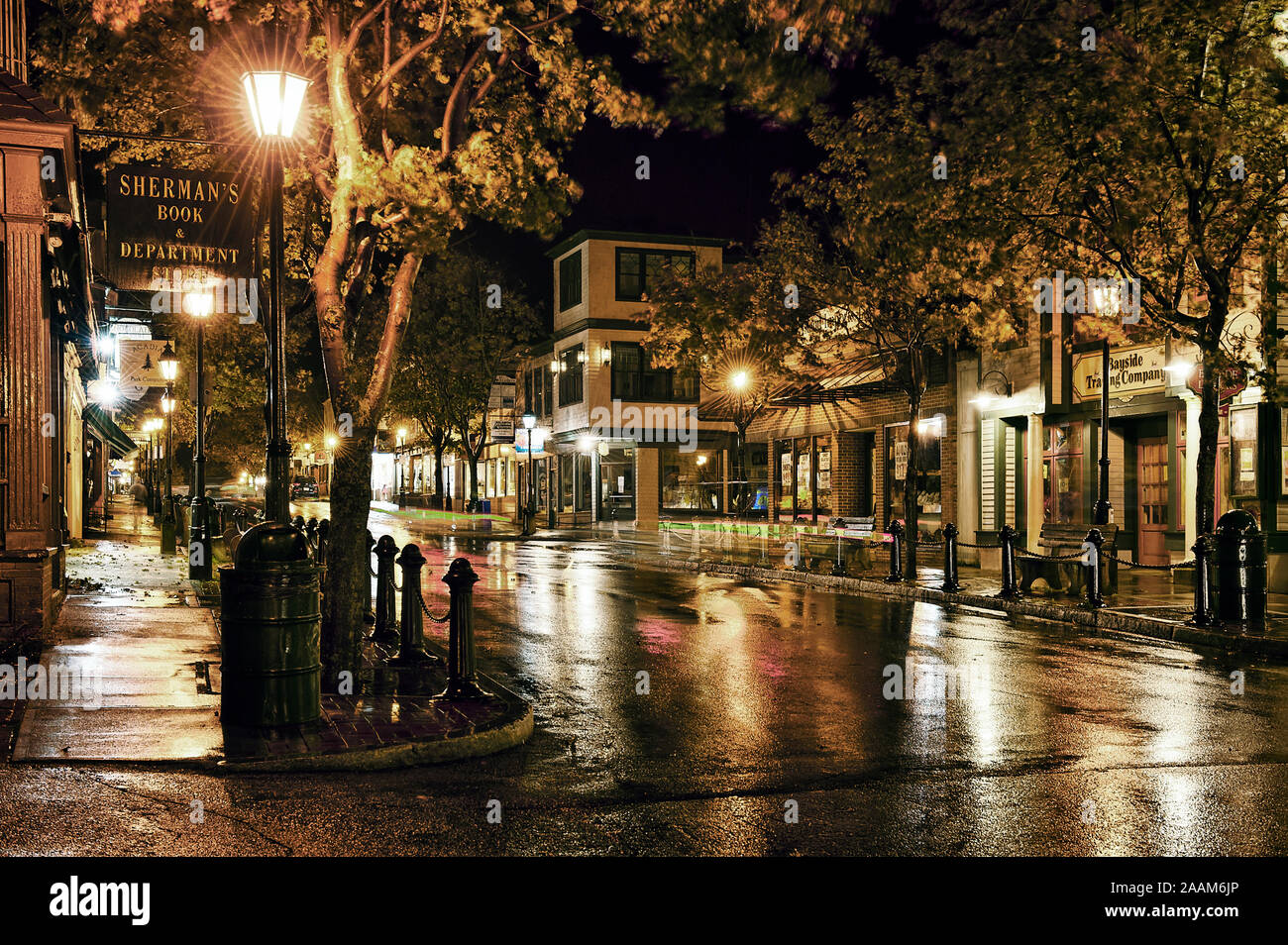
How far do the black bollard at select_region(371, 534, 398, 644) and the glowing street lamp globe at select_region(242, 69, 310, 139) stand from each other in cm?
485

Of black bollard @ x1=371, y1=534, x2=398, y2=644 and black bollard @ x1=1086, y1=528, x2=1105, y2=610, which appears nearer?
black bollard @ x1=371, y1=534, x2=398, y2=644

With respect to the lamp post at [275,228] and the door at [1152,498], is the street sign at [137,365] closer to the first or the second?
the door at [1152,498]

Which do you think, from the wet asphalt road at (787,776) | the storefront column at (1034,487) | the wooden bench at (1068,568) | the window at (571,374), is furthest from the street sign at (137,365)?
the wet asphalt road at (787,776)

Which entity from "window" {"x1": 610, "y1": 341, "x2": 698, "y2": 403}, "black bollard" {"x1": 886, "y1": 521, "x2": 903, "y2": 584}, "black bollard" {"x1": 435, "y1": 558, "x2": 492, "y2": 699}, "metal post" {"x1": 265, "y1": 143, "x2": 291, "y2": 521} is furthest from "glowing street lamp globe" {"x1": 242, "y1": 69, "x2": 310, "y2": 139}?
"window" {"x1": 610, "y1": 341, "x2": 698, "y2": 403}

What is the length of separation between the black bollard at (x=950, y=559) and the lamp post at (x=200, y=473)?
40.2 feet

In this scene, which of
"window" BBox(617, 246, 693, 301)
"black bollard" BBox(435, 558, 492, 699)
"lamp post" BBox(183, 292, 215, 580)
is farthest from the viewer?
"window" BBox(617, 246, 693, 301)

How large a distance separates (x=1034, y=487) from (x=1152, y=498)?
3.04 metres

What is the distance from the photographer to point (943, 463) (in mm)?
28359

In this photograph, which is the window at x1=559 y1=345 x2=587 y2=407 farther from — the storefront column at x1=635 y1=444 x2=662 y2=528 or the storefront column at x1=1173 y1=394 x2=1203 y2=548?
the storefront column at x1=1173 y1=394 x2=1203 y2=548

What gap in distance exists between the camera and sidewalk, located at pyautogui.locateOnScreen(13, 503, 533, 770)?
728cm

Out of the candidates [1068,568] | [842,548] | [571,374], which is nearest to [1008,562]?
[1068,568]

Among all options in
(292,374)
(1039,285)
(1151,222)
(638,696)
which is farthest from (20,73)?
(292,374)

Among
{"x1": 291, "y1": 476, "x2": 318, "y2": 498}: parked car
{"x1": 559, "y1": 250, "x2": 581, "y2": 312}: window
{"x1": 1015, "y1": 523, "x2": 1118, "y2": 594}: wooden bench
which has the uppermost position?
{"x1": 559, "y1": 250, "x2": 581, "y2": 312}: window

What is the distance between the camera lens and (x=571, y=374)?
161ft
